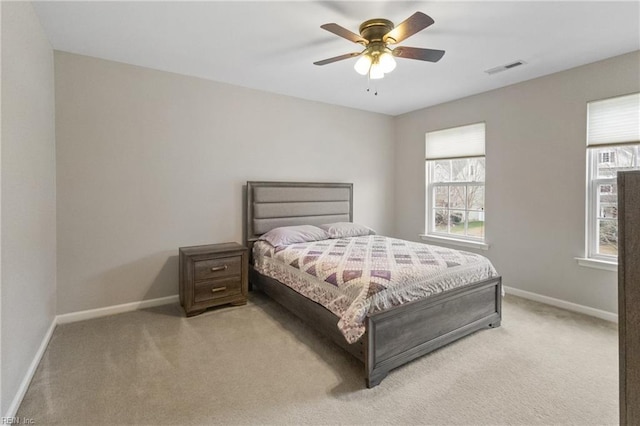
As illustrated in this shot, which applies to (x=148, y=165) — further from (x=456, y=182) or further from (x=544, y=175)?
(x=544, y=175)

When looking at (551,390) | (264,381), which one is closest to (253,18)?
(264,381)

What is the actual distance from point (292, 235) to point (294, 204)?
25.7 inches

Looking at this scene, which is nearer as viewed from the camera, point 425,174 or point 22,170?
point 22,170

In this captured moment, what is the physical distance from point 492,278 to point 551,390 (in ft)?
3.23

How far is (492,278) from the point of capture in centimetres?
276

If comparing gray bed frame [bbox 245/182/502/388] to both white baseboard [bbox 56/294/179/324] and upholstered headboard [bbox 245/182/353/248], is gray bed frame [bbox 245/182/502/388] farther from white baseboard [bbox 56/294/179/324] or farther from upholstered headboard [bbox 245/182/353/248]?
white baseboard [bbox 56/294/179/324]

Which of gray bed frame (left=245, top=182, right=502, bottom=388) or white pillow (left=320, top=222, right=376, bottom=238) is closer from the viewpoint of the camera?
gray bed frame (left=245, top=182, right=502, bottom=388)

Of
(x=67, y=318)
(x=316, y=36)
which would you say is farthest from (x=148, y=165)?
(x=316, y=36)

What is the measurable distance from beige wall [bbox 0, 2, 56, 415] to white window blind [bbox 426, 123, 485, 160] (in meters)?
4.61

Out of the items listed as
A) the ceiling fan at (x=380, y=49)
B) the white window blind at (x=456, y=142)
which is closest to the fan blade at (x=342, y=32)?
the ceiling fan at (x=380, y=49)

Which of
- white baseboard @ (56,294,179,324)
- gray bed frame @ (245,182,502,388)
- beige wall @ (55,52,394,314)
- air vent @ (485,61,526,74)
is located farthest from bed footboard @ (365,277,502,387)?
white baseboard @ (56,294,179,324)

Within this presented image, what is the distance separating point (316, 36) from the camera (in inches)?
103

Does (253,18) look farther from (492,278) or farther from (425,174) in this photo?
(425,174)

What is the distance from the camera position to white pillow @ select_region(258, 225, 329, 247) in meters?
3.51
